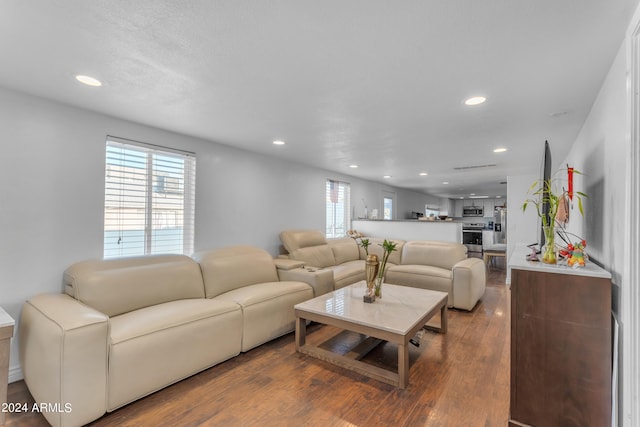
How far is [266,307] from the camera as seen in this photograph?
2916 mm

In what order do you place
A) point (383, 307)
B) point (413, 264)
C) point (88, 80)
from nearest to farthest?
point (88, 80) → point (383, 307) → point (413, 264)

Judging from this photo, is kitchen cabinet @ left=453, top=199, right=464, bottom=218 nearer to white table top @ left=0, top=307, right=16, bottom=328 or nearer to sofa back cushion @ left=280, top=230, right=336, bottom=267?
sofa back cushion @ left=280, top=230, right=336, bottom=267

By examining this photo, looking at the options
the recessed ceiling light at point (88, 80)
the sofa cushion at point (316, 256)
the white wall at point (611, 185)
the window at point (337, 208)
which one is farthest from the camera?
the window at point (337, 208)

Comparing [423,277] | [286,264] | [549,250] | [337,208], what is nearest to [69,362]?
[286,264]

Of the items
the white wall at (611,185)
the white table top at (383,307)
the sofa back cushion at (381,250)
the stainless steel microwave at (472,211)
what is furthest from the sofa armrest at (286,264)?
the stainless steel microwave at (472,211)

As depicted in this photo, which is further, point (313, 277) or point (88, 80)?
point (313, 277)

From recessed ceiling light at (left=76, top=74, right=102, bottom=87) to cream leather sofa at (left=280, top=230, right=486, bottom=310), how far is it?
2.90 metres

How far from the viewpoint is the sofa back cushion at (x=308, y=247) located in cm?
444

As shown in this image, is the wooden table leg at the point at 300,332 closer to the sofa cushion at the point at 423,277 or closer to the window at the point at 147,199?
the window at the point at 147,199

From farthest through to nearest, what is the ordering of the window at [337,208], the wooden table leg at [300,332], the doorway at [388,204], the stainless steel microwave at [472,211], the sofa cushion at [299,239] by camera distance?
the stainless steel microwave at [472,211] < the doorway at [388,204] < the window at [337,208] < the sofa cushion at [299,239] < the wooden table leg at [300,332]

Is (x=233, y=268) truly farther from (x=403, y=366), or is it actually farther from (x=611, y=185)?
(x=611, y=185)

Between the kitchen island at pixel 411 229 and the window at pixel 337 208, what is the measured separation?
26cm

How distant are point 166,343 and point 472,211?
15339mm

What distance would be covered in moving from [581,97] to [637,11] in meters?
1.14
